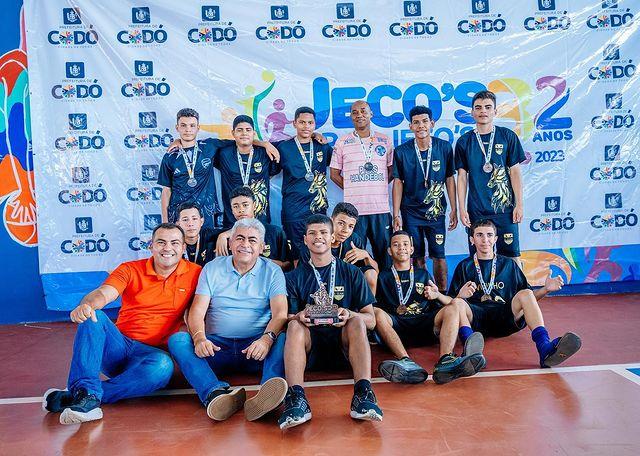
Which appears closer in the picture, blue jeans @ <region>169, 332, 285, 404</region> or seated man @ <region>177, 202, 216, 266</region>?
blue jeans @ <region>169, 332, 285, 404</region>

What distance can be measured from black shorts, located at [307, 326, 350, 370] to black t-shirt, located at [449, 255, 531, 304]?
1.06 metres

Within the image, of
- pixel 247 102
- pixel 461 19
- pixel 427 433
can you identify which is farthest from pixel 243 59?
pixel 427 433

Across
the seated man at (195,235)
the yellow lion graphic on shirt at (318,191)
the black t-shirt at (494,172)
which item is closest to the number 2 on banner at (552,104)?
the black t-shirt at (494,172)

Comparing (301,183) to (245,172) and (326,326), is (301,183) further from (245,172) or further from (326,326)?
(326,326)

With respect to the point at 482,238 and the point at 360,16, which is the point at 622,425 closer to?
the point at 482,238

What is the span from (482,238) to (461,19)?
8.16 feet

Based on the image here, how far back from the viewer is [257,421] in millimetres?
3000

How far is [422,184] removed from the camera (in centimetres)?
506

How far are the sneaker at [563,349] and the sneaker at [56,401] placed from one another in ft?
8.81

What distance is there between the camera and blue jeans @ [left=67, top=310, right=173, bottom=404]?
120 inches

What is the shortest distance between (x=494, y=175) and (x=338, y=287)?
2.05 m

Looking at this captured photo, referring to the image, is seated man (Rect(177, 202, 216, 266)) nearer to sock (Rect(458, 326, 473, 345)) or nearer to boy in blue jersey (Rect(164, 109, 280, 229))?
boy in blue jersey (Rect(164, 109, 280, 229))

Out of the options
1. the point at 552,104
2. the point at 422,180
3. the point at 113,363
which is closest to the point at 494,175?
the point at 422,180

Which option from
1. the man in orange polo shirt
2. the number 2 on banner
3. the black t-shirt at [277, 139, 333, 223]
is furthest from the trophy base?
the number 2 on banner
